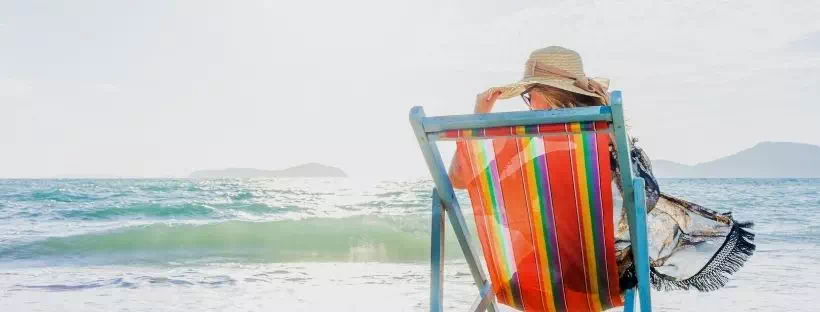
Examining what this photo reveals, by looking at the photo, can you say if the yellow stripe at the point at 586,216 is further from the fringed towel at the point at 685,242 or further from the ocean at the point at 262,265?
the ocean at the point at 262,265

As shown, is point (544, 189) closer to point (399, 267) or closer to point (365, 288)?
point (365, 288)

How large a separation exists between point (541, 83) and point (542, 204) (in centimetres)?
39

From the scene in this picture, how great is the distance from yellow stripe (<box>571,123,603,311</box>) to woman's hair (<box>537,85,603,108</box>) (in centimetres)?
39

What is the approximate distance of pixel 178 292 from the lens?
581 cm

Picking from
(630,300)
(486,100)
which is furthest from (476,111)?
(630,300)

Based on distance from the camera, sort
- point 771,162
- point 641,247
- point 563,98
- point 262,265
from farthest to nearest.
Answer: point 771,162 → point 262,265 → point 563,98 → point 641,247

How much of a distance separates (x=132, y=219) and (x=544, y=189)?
1355 centimetres

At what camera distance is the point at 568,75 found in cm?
240

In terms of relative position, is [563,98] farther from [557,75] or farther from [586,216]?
[586,216]

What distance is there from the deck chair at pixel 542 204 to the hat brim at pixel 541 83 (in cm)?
21

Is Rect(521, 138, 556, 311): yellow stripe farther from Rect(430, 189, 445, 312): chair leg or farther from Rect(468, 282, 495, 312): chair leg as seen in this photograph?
Rect(430, 189, 445, 312): chair leg

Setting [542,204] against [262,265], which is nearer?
[542,204]

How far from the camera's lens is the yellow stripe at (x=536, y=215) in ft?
7.17

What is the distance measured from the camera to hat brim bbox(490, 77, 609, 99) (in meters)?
2.27
